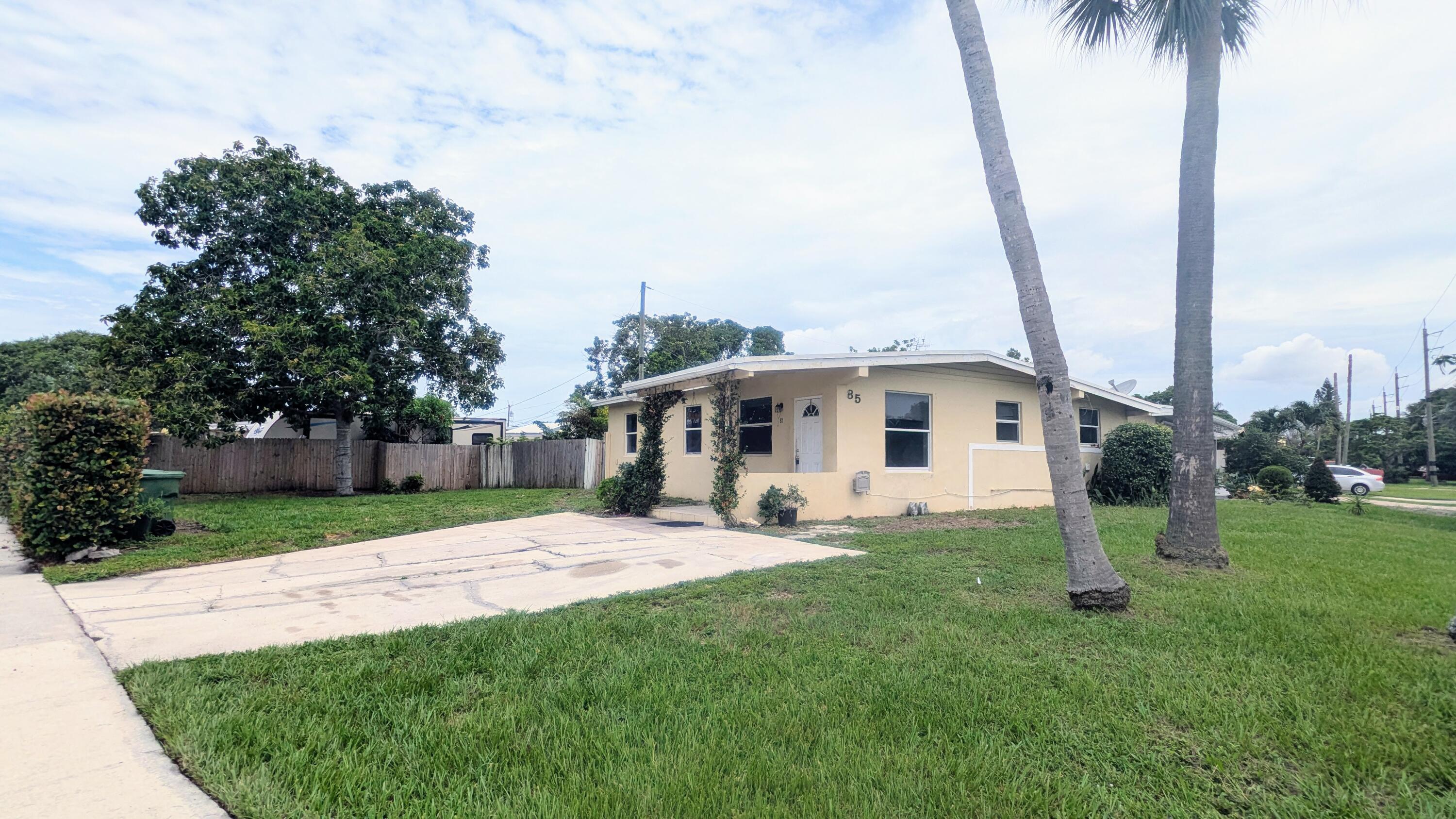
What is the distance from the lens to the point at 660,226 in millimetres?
17359

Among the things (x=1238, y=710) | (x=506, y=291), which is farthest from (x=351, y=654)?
(x=506, y=291)

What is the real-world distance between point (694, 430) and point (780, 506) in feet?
14.5

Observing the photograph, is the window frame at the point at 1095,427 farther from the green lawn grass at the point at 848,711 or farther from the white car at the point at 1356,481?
the white car at the point at 1356,481

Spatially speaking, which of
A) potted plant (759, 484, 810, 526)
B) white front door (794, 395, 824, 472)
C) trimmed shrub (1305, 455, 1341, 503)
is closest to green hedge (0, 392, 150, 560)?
potted plant (759, 484, 810, 526)

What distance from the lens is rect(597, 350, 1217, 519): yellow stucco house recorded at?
11273 mm

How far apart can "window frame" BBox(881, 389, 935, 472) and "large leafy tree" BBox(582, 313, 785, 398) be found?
57.9ft

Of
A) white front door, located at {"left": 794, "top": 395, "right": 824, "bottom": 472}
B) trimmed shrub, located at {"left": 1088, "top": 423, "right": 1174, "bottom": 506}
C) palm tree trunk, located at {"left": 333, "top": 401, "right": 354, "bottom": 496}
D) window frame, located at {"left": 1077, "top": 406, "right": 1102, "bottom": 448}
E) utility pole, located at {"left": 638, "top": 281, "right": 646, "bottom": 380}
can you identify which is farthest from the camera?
utility pole, located at {"left": 638, "top": 281, "right": 646, "bottom": 380}

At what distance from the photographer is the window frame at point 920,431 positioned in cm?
1213

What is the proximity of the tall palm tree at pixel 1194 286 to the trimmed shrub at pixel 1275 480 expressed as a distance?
13.2m

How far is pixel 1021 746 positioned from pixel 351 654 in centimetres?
361

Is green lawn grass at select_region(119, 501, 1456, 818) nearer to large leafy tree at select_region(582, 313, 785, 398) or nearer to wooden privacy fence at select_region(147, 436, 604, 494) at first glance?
wooden privacy fence at select_region(147, 436, 604, 494)

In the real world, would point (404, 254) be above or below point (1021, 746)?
above

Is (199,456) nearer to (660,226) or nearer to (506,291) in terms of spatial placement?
(506,291)

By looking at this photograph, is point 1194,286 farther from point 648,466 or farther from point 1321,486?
point 1321,486
